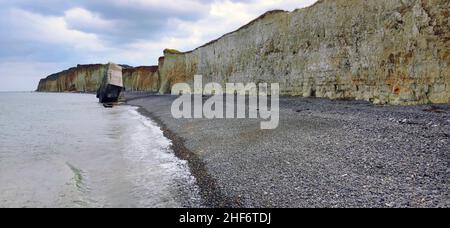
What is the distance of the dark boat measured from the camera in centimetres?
4431

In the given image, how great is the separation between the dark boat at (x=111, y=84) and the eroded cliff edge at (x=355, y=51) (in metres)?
21.0

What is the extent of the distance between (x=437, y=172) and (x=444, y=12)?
36.2 feet

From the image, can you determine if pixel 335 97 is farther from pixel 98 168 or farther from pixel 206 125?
pixel 98 168

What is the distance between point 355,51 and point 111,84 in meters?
35.9

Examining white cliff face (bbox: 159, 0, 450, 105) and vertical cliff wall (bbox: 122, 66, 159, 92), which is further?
vertical cliff wall (bbox: 122, 66, 159, 92)

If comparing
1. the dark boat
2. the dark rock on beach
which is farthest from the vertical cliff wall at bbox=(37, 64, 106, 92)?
the dark rock on beach

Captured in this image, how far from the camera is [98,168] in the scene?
908 cm

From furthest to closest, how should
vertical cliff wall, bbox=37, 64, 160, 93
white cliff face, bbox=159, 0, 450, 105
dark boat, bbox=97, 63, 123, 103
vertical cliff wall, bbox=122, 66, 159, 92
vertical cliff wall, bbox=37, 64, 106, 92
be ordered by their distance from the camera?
vertical cliff wall, bbox=37, 64, 106, 92 < vertical cliff wall, bbox=37, 64, 160, 93 < vertical cliff wall, bbox=122, 66, 159, 92 < dark boat, bbox=97, 63, 123, 103 < white cliff face, bbox=159, 0, 450, 105

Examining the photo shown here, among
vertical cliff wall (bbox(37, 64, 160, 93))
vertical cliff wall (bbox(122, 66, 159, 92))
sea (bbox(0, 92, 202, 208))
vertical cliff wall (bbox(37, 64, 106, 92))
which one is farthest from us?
vertical cliff wall (bbox(37, 64, 106, 92))

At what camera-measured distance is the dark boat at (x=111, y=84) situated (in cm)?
4431

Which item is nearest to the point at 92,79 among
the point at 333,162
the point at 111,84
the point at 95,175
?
the point at 111,84

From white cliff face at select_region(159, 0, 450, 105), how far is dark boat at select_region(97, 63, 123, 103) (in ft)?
69.9

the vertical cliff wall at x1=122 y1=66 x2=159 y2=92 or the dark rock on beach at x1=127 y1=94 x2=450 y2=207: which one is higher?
the vertical cliff wall at x1=122 y1=66 x2=159 y2=92

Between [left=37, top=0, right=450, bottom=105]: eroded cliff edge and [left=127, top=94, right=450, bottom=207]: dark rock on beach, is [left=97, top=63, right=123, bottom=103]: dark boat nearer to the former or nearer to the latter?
[left=37, top=0, right=450, bottom=105]: eroded cliff edge
